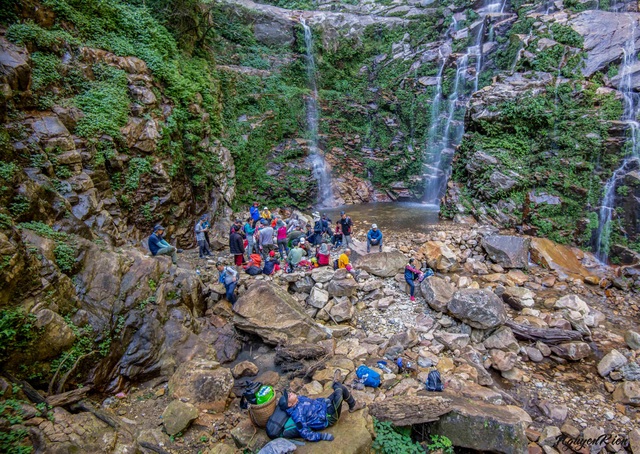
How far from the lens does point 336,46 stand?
23.9 m

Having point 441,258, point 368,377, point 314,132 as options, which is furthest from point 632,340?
point 314,132

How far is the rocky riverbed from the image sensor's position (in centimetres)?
453

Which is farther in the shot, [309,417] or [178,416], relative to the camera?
[178,416]

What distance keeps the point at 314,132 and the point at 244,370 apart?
60.8 ft

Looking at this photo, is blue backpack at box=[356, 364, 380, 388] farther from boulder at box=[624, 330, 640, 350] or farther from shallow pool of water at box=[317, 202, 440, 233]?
shallow pool of water at box=[317, 202, 440, 233]

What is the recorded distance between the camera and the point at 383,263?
378 inches

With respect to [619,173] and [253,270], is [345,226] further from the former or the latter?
[619,173]

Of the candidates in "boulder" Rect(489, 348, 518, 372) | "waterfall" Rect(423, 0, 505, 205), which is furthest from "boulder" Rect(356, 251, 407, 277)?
"waterfall" Rect(423, 0, 505, 205)

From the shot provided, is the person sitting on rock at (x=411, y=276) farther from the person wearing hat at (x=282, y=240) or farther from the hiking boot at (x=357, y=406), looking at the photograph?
the hiking boot at (x=357, y=406)

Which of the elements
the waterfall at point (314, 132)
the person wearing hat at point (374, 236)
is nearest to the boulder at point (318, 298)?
the person wearing hat at point (374, 236)

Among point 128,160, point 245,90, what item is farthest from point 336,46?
point 128,160

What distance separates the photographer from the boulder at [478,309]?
7273 millimetres

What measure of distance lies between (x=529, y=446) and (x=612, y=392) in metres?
2.82

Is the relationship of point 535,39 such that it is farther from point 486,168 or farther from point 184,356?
point 184,356
